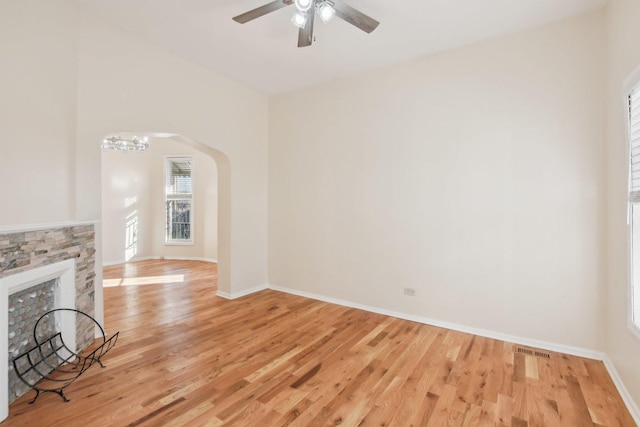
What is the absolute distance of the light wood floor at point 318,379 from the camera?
200cm

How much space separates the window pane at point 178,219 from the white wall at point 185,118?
12.4ft

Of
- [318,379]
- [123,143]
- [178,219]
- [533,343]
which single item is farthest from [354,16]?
[178,219]

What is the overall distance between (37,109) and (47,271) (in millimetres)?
1346

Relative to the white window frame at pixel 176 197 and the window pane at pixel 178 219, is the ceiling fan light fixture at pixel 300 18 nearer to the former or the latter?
the white window frame at pixel 176 197

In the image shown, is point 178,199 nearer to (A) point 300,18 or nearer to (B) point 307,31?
(B) point 307,31

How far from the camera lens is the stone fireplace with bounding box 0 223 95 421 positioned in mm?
1982

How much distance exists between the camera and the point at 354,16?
8.19 feet

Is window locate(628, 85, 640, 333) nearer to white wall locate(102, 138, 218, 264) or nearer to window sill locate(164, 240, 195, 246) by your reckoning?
white wall locate(102, 138, 218, 264)

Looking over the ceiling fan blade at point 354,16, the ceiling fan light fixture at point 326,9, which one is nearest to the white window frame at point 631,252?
the ceiling fan blade at point 354,16

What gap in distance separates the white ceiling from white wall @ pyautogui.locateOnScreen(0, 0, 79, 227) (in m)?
0.45

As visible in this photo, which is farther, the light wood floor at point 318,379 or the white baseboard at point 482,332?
the white baseboard at point 482,332

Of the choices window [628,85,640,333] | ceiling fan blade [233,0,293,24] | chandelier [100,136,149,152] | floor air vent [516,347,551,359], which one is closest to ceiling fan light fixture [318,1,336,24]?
ceiling fan blade [233,0,293,24]

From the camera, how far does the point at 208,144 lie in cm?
416

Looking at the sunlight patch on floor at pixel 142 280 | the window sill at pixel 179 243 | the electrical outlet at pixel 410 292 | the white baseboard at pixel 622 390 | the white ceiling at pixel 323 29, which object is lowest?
the white baseboard at pixel 622 390
